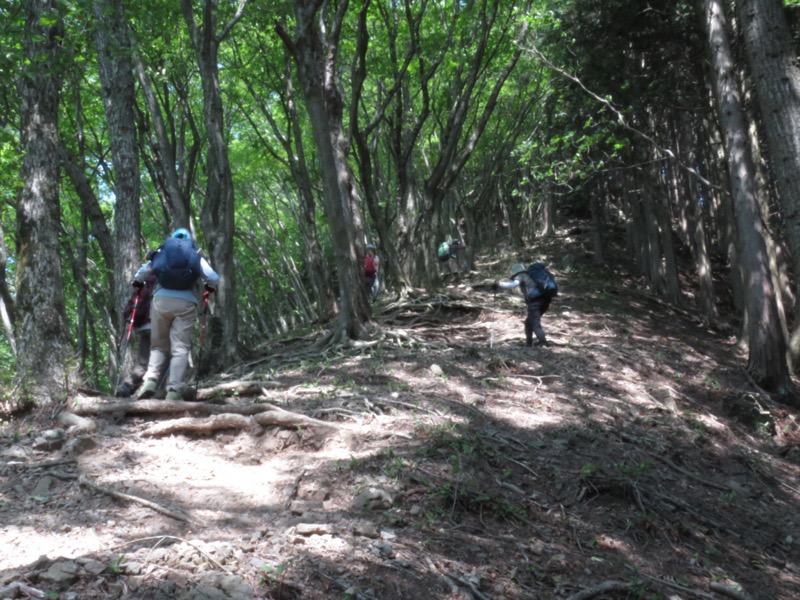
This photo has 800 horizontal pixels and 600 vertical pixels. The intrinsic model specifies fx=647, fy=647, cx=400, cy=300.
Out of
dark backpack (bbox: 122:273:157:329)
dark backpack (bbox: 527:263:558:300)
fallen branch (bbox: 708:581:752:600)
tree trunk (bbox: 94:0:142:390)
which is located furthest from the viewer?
dark backpack (bbox: 527:263:558:300)

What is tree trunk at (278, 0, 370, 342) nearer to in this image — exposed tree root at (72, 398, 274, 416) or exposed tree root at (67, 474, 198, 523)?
exposed tree root at (72, 398, 274, 416)

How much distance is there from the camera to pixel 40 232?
20.6ft

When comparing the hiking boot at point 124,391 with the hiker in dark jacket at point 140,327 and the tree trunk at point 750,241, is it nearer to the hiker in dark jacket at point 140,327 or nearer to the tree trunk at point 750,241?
the hiker in dark jacket at point 140,327

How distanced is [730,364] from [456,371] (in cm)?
679

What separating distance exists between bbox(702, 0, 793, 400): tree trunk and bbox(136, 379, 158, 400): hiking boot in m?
9.27

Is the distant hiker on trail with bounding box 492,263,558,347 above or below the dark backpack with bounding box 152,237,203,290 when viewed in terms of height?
below

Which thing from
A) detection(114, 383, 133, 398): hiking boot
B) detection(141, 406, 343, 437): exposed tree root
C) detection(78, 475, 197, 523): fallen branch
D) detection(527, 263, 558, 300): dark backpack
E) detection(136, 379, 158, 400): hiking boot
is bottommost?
detection(78, 475, 197, 523): fallen branch

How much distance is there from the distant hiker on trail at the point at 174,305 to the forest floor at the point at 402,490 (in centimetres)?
44

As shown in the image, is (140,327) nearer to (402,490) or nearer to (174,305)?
(174,305)

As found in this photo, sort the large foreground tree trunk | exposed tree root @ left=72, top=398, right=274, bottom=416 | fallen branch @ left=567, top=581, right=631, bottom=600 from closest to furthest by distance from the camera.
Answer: fallen branch @ left=567, top=581, right=631, bottom=600
exposed tree root @ left=72, top=398, right=274, bottom=416
the large foreground tree trunk

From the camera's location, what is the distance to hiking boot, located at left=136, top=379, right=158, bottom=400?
6.28 m

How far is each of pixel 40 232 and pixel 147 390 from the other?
6.09 feet

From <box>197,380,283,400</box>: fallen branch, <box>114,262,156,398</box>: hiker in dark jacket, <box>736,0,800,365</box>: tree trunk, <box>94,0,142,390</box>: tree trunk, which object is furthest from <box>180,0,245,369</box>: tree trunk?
<box>736,0,800,365</box>: tree trunk

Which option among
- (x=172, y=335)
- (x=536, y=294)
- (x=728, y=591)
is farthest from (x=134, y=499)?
(x=536, y=294)
